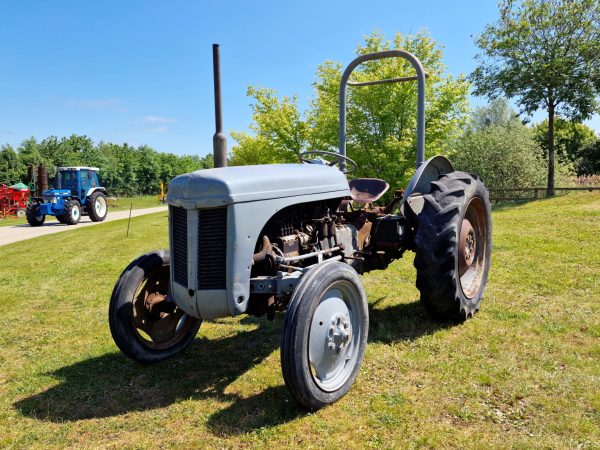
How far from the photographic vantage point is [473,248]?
194 inches

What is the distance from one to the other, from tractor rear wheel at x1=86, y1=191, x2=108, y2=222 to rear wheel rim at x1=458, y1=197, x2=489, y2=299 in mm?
18949

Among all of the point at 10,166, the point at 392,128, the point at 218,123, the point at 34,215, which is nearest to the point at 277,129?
the point at 392,128

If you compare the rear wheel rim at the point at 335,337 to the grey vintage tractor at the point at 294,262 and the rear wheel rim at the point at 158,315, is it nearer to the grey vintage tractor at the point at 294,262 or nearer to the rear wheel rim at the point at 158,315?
the grey vintage tractor at the point at 294,262

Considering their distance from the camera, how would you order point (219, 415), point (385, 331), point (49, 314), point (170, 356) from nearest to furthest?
point (219, 415), point (170, 356), point (385, 331), point (49, 314)

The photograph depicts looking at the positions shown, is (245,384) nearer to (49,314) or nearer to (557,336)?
(557,336)

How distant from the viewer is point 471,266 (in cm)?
503

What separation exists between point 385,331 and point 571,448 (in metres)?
1.93

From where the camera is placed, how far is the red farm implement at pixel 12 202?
79.7 ft

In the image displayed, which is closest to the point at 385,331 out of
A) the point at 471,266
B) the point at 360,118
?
the point at 471,266

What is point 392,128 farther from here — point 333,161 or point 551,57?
point 333,161

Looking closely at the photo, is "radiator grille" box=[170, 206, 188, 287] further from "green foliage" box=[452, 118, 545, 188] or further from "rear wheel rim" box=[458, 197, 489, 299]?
"green foliage" box=[452, 118, 545, 188]

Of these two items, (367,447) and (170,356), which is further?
(170,356)

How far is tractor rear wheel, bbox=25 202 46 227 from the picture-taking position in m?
19.0

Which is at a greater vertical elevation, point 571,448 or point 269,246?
point 269,246
